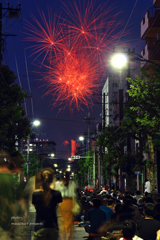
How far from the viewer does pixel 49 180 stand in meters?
5.79

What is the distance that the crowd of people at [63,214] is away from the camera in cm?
562

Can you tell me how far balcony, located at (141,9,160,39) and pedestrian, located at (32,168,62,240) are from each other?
1507 inches

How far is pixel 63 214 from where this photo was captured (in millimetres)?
9320

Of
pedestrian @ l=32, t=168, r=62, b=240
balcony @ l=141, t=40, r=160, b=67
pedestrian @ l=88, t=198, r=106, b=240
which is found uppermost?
balcony @ l=141, t=40, r=160, b=67

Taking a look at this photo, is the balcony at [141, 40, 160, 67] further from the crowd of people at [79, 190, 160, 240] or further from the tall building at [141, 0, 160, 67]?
the crowd of people at [79, 190, 160, 240]

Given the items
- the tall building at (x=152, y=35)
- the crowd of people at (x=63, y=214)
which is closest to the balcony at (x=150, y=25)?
the tall building at (x=152, y=35)

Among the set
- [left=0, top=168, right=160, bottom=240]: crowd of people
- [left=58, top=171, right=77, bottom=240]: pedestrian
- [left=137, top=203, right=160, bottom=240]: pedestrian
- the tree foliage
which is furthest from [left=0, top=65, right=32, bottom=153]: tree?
[left=137, top=203, right=160, bottom=240]: pedestrian

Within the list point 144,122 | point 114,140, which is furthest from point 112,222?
point 114,140

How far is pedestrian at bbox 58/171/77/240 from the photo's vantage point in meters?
9.25

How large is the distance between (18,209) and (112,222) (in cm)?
444

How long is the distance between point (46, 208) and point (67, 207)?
3880mm

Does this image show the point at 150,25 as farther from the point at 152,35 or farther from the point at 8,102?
the point at 8,102

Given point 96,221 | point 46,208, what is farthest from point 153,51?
point 46,208

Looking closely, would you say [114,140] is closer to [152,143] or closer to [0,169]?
[152,143]
